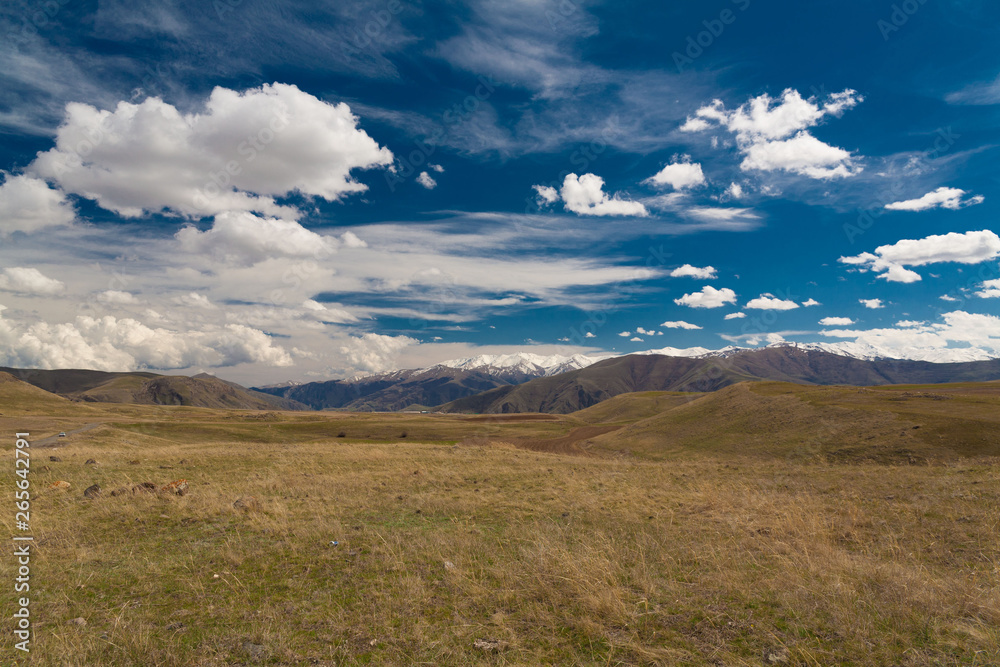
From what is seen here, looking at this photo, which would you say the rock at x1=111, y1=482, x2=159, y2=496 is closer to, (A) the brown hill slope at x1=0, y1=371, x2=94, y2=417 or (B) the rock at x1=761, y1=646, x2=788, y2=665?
(B) the rock at x1=761, y1=646, x2=788, y2=665

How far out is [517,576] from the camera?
8.84 meters

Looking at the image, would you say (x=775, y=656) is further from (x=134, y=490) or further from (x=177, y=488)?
(x=134, y=490)

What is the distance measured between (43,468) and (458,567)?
22648mm

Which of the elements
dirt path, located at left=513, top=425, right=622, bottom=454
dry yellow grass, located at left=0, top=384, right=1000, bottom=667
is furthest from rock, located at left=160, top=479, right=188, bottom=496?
dirt path, located at left=513, top=425, right=622, bottom=454

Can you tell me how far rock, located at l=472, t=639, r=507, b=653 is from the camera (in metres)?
6.36

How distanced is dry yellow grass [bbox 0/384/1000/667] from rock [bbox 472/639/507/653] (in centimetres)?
6

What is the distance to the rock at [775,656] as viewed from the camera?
5684 mm

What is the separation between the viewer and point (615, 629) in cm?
680

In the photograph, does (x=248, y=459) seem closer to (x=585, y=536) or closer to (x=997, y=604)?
(x=585, y=536)

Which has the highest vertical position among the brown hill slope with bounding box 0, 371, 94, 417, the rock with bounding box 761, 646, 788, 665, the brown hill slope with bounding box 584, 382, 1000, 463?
the rock with bounding box 761, 646, 788, 665

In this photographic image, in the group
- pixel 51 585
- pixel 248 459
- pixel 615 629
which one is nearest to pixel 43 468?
pixel 248 459

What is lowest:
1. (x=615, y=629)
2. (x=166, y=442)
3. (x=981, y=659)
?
(x=166, y=442)

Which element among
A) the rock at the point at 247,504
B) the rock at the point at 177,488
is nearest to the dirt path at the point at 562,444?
the rock at the point at 177,488

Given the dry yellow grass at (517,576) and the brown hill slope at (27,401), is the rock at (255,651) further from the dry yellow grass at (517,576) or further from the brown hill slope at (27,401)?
the brown hill slope at (27,401)
